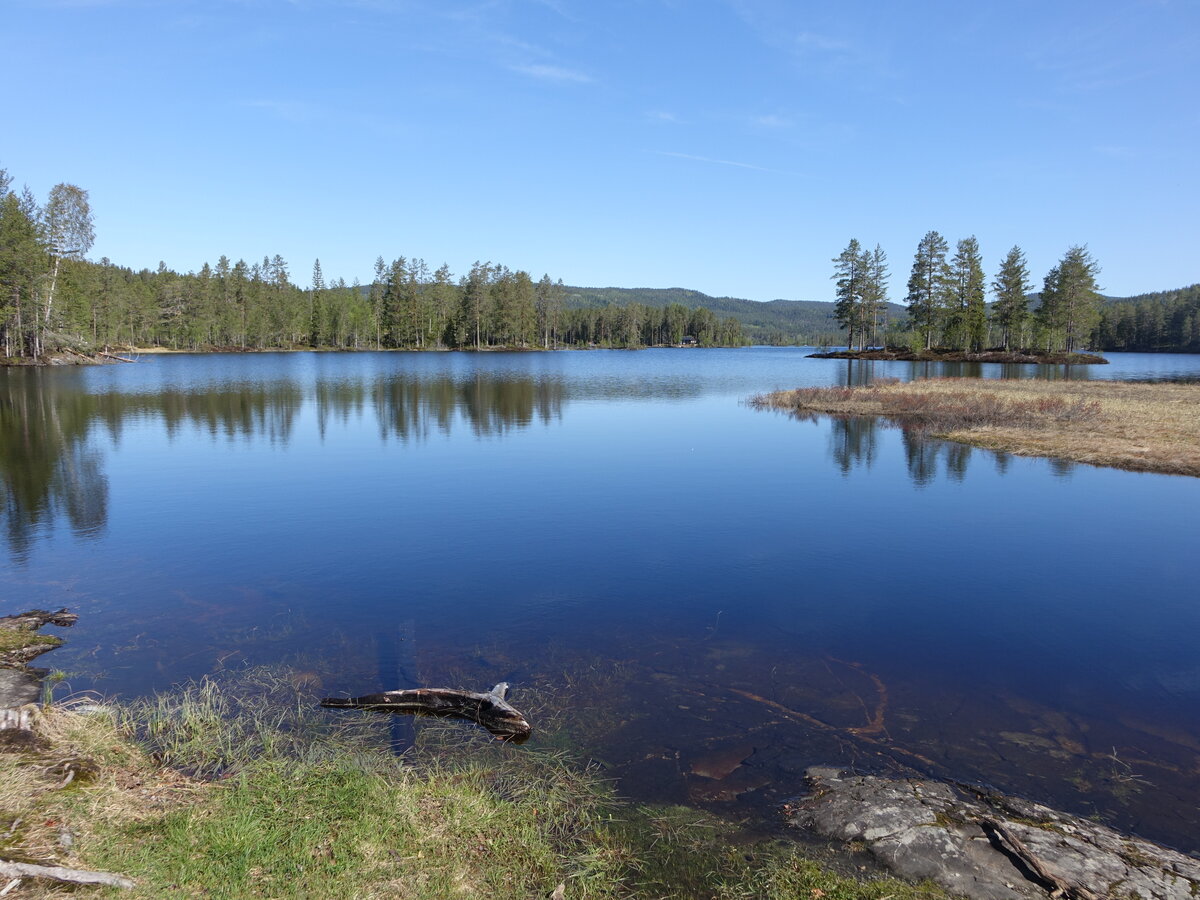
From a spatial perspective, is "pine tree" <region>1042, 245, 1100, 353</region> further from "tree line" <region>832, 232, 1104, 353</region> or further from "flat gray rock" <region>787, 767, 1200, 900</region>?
"flat gray rock" <region>787, 767, 1200, 900</region>

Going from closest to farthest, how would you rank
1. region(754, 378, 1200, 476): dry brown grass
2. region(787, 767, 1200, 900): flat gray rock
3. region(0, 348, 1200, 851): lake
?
region(787, 767, 1200, 900): flat gray rock, region(0, 348, 1200, 851): lake, region(754, 378, 1200, 476): dry brown grass

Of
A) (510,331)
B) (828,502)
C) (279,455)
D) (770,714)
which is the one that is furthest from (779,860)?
(510,331)

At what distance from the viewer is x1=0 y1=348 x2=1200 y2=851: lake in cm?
833

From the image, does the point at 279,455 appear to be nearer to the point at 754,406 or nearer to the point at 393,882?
the point at 393,882

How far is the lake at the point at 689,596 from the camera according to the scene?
8328 mm

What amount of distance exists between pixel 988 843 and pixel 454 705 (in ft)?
18.9

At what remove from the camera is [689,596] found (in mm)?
12992

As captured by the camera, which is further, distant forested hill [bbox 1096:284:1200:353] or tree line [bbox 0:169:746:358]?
distant forested hill [bbox 1096:284:1200:353]

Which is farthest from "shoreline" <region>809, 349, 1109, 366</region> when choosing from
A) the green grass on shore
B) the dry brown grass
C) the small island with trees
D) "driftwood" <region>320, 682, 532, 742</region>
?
the green grass on shore

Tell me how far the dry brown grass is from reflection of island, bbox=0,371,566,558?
65.2 feet

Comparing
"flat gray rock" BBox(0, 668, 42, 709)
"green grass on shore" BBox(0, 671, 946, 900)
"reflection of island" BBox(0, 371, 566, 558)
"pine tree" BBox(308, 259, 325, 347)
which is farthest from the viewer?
"pine tree" BBox(308, 259, 325, 347)

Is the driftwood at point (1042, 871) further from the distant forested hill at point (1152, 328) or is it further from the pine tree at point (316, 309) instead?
the distant forested hill at point (1152, 328)

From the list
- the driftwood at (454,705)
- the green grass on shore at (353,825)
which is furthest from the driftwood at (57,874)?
the driftwood at (454,705)

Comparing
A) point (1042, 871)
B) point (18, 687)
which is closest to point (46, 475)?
point (18, 687)
